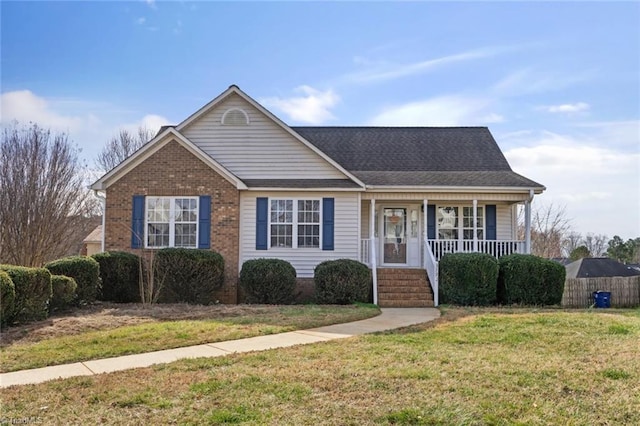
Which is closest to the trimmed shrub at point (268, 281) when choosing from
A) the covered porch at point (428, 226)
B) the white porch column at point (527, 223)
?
the covered porch at point (428, 226)

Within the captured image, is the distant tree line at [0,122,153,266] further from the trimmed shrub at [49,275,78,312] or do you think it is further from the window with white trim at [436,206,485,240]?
the window with white trim at [436,206,485,240]

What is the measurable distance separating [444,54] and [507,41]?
149cm

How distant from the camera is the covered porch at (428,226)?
636 inches

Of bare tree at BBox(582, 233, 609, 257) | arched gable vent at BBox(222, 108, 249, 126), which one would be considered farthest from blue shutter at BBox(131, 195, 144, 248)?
bare tree at BBox(582, 233, 609, 257)

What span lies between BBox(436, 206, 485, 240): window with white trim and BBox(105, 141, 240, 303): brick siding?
6745 millimetres

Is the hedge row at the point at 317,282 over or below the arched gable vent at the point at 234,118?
below

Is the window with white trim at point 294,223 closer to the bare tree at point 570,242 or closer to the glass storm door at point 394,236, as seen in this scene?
the glass storm door at point 394,236

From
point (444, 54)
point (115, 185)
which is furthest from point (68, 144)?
point (444, 54)

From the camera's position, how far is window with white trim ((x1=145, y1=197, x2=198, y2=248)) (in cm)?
1495

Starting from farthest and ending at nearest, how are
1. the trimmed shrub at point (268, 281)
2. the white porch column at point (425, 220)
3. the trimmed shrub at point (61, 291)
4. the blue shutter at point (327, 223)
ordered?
the white porch column at point (425, 220) → the blue shutter at point (327, 223) → the trimmed shrub at point (268, 281) → the trimmed shrub at point (61, 291)

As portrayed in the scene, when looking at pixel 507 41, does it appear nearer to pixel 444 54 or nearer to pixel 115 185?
pixel 444 54

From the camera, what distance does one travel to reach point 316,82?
13453 mm

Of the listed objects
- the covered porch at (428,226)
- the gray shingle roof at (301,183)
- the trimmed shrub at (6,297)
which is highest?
the gray shingle roof at (301,183)

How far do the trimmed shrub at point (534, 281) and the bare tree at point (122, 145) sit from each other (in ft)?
90.9
